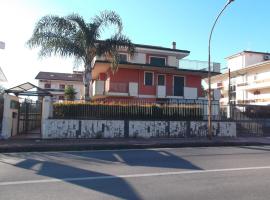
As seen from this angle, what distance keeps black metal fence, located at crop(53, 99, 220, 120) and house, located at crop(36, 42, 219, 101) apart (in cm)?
983

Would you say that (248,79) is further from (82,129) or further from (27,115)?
(27,115)

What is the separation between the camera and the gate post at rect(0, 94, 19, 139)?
16141 millimetres

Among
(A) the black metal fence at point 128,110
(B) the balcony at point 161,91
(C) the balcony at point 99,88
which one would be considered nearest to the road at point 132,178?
(A) the black metal fence at point 128,110

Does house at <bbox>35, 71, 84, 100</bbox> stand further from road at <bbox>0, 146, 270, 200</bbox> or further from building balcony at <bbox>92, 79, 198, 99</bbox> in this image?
road at <bbox>0, 146, 270, 200</bbox>

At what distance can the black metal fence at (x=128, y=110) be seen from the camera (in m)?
17.6

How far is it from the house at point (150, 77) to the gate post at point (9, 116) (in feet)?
38.4

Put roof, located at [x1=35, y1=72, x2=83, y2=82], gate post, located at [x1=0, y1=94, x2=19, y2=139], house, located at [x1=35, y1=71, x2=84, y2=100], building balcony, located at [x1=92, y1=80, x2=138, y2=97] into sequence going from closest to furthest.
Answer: gate post, located at [x1=0, y1=94, x2=19, y2=139] < building balcony, located at [x1=92, y1=80, x2=138, y2=97] < house, located at [x1=35, y1=71, x2=84, y2=100] < roof, located at [x1=35, y1=72, x2=83, y2=82]

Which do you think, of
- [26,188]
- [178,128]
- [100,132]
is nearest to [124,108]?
[100,132]

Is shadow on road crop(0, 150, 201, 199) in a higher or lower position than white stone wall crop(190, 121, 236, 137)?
lower

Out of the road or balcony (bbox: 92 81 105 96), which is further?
balcony (bbox: 92 81 105 96)

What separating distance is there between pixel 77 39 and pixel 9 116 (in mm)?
6438

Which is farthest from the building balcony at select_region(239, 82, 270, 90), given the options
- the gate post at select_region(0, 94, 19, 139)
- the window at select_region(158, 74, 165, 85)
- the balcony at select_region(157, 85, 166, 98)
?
the gate post at select_region(0, 94, 19, 139)

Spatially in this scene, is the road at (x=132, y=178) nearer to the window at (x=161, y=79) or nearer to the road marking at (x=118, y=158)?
the road marking at (x=118, y=158)

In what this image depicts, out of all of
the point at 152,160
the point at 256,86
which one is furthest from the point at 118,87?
the point at 256,86
